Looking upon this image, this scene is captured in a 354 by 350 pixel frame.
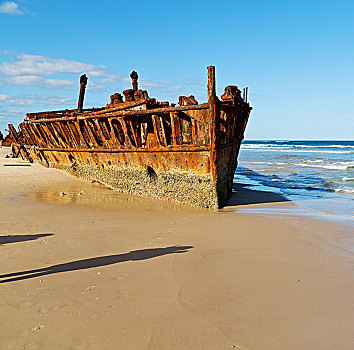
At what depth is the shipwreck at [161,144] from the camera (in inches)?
294

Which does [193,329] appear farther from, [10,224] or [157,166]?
[157,166]

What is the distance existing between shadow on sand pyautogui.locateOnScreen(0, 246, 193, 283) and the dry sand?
0.01 metres

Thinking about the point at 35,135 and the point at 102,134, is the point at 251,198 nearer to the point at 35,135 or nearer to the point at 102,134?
the point at 102,134

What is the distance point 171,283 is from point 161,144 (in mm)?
5095

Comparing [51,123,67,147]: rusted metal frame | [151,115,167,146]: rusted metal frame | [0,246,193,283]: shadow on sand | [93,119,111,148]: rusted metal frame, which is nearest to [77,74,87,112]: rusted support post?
[51,123,67,147]: rusted metal frame

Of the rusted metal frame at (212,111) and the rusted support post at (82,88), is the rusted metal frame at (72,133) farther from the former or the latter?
the rusted metal frame at (212,111)

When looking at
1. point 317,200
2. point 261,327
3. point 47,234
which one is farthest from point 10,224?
point 317,200

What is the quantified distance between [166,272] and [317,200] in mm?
7382

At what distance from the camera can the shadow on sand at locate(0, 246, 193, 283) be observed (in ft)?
11.6

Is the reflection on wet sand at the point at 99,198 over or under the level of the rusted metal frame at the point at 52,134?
under

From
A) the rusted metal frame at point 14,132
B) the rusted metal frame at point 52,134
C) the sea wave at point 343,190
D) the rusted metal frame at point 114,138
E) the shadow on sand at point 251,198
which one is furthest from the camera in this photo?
the rusted metal frame at point 14,132

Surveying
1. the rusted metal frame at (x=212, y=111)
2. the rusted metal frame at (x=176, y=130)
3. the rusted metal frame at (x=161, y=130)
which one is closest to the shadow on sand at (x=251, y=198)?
the rusted metal frame at (x=212, y=111)

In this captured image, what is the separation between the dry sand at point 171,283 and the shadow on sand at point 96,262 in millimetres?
13

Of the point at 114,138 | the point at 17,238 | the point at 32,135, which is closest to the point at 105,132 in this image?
the point at 114,138
